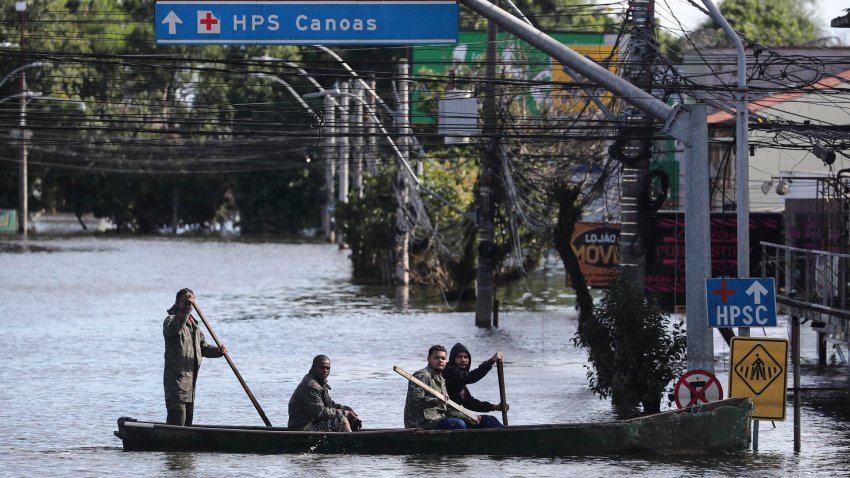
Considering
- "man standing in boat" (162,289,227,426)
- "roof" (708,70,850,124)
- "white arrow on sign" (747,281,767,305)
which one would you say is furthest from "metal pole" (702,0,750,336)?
"man standing in boat" (162,289,227,426)

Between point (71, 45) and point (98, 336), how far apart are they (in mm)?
54052

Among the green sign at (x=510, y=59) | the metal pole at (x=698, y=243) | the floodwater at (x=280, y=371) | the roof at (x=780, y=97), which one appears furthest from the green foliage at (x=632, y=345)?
the green sign at (x=510, y=59)

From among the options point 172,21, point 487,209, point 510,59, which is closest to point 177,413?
point 172,21

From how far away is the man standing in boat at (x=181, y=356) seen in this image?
17.0 meters

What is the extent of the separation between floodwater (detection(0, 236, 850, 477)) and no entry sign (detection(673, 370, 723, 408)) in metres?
0.83

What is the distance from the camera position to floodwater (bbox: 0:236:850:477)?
670 inches

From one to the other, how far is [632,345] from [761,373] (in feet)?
9.85

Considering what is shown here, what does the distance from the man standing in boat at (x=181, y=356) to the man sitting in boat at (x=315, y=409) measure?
1194mm

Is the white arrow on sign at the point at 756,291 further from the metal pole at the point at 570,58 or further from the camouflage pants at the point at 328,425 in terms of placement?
the camouflage pants at the point at 328,425

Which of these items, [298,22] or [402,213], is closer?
[298,22]

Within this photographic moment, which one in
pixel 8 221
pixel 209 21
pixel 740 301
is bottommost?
A: pixel 740 301

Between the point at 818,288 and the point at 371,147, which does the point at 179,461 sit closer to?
the point at 818,288

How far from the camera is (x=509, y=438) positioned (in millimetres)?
16828

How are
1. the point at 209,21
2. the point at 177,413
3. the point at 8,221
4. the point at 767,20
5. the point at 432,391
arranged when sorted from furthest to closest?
1. the point at 8,221
2. the point at 767,20
3. the point at 177,413
4. the point at 209,21
5. the point at 432,391
